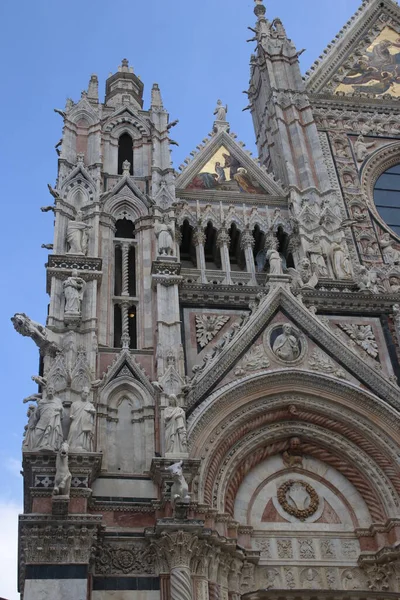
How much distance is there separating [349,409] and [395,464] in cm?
125

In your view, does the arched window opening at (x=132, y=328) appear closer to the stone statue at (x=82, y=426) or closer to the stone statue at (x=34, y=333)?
the stone statue at (x=34, y=333)

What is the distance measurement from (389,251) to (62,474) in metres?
9.75

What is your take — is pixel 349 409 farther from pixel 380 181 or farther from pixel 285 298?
pixel 380 181

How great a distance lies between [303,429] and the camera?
1438cm

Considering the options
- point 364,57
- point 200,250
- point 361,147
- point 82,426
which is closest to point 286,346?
point 200,250

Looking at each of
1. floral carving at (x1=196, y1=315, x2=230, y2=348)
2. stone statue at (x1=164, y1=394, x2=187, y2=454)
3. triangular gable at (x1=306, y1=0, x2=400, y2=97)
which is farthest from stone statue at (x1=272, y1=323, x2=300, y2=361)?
triangular gable at (x1=306, y1=0, x2=400, y2=97)

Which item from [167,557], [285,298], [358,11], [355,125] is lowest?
[167,557]

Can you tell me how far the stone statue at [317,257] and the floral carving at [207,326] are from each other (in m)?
2.57

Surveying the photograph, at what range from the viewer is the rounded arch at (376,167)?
19.4 metres

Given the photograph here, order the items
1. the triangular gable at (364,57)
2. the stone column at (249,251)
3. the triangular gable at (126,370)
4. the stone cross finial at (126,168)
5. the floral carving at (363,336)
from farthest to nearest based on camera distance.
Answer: the triangular gable at (364,57) → the stone cross finial at (126,168) → the stone column at (249,251) → the floral carving at (363,336) → the triangular gable at (126,370)

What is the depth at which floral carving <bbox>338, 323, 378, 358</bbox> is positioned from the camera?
50.6ft

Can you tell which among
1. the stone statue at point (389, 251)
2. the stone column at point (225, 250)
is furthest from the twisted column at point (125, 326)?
the stone statue at point (389, 251)

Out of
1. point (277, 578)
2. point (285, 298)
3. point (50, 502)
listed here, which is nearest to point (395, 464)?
point (277, 578)

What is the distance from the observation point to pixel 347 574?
1315 centimetres
